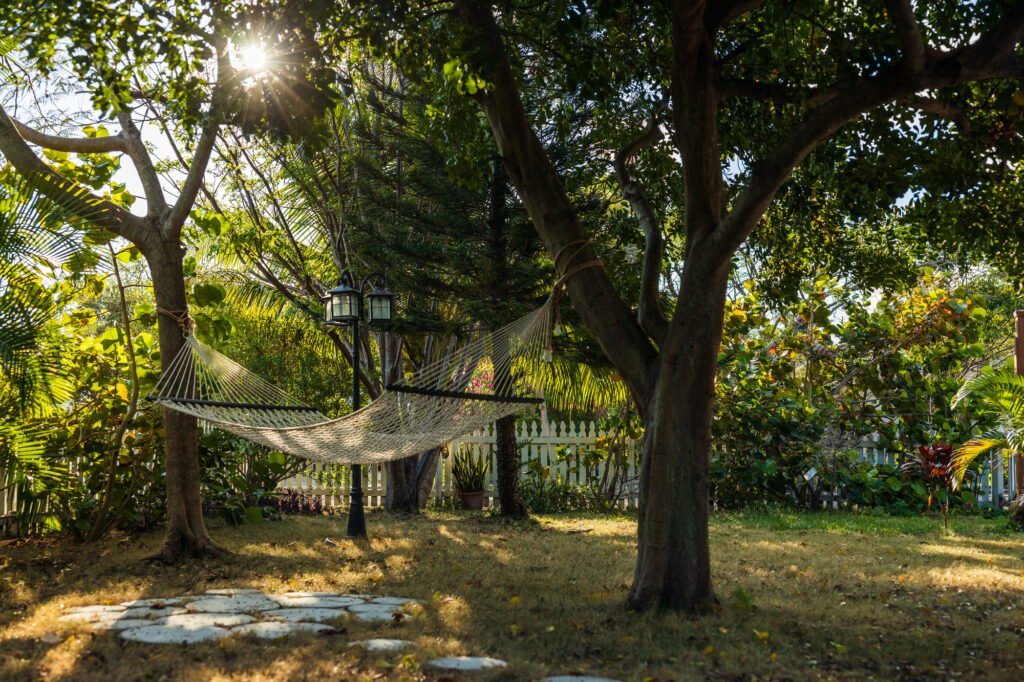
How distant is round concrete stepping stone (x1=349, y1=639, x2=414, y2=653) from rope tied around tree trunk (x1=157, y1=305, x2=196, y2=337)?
100 inches

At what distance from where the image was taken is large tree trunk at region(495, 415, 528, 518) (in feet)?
25.0

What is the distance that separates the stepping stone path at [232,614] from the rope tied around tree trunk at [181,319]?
1600 millimetres

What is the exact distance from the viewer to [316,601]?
396 cm

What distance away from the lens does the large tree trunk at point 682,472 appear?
12.2 feet

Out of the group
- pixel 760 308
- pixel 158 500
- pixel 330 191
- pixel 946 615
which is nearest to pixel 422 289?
pixel 330 191

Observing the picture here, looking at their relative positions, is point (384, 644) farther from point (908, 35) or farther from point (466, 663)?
point (908, 35)

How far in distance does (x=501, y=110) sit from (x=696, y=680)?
8.04 ft

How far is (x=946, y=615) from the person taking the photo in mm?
3902

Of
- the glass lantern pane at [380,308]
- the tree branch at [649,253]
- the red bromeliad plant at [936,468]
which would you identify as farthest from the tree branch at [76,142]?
the red bromeliad plant at [936,468]

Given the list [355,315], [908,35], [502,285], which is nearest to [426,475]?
[502,285]

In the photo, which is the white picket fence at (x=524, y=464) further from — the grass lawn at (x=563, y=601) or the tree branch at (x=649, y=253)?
the tree branch at (x=649, y=253)

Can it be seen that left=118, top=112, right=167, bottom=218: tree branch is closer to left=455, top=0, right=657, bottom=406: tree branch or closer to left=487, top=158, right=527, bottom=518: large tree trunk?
left=455, top=0, right=657, bottom=406: tree branch

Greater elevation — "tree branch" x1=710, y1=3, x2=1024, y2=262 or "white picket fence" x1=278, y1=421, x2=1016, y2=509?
"tree branch" x1=710, y1=3, x2=1024, y2=262

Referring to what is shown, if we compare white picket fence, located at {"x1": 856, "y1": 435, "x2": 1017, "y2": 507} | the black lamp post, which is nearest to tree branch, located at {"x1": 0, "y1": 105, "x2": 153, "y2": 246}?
the black lamp post
